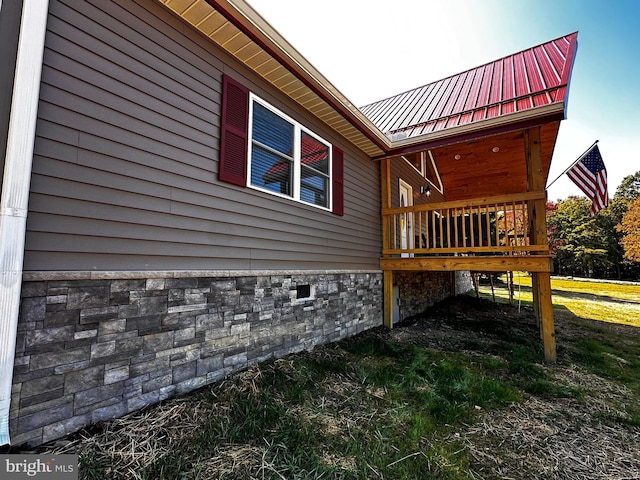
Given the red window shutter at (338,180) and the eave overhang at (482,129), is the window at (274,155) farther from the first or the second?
the eave overhang at (482,129)

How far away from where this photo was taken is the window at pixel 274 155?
10.7 feet

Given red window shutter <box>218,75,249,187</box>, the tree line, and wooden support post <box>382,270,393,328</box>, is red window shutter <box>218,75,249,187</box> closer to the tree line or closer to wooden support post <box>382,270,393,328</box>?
wooden support post <box>382,270,393,328</box>

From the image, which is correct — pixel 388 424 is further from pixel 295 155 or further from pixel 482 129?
pixel 482 129

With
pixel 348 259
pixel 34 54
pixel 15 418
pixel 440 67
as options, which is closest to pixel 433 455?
pixel 15 418

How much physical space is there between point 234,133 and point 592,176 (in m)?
6.35

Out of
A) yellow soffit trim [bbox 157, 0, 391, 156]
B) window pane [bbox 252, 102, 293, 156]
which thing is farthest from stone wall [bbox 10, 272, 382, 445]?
yellow soffit trim [bbox 157, 0, 391, 156]

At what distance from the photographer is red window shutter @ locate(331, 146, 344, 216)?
198 inches

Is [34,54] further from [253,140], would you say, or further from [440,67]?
[440,67]

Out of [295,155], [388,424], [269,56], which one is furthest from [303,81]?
[388,424]

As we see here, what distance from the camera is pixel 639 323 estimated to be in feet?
24.5

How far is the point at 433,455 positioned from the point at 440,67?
14465 mm

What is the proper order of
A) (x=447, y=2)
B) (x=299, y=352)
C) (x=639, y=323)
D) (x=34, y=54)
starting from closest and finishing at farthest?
(x=34, y=54), (x=299, y=352), (x=447, y=2), (x=639, y=323)

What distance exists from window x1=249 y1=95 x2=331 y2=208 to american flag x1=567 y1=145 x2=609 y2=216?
14.8ft

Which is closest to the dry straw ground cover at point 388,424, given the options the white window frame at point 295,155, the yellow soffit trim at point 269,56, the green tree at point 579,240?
the white window frame at point 295,155
